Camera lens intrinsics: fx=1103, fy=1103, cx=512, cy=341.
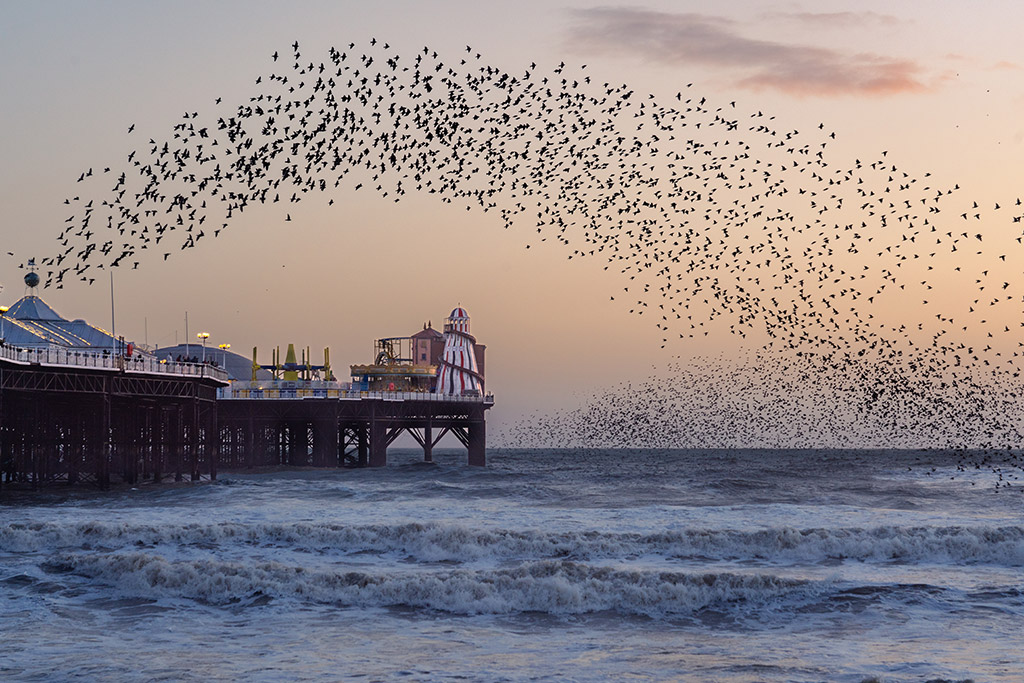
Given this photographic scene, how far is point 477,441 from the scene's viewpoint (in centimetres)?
10525

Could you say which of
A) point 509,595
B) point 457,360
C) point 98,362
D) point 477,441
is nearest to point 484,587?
point 509,595

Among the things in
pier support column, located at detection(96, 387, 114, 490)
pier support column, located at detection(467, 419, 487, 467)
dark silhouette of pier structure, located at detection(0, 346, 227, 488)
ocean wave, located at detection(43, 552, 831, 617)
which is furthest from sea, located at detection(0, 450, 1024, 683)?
pier support column, located at detection(467, 419, 487, 467)

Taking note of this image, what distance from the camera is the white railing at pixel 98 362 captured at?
4988 cm

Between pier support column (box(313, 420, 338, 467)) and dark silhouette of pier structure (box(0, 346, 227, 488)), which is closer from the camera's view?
dark silhouette of pier structure (box(0, 346, 227, 488))

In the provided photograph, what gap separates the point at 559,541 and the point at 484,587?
24.5 feet

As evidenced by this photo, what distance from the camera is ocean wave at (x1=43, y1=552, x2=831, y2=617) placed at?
23.7 meters

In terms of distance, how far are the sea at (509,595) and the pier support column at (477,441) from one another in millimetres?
62576

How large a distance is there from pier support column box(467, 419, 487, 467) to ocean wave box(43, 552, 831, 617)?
78401 millimetres

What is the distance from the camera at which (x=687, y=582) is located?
81.6ft

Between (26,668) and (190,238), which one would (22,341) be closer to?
(190,238)

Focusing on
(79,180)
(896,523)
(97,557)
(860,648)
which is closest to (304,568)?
(97,557)

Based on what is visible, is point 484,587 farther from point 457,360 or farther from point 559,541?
point 457,360

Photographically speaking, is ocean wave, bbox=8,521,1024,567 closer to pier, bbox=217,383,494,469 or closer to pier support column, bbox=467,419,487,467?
pier, bbox=217,383,494,469

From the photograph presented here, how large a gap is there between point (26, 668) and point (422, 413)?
3250 inches
